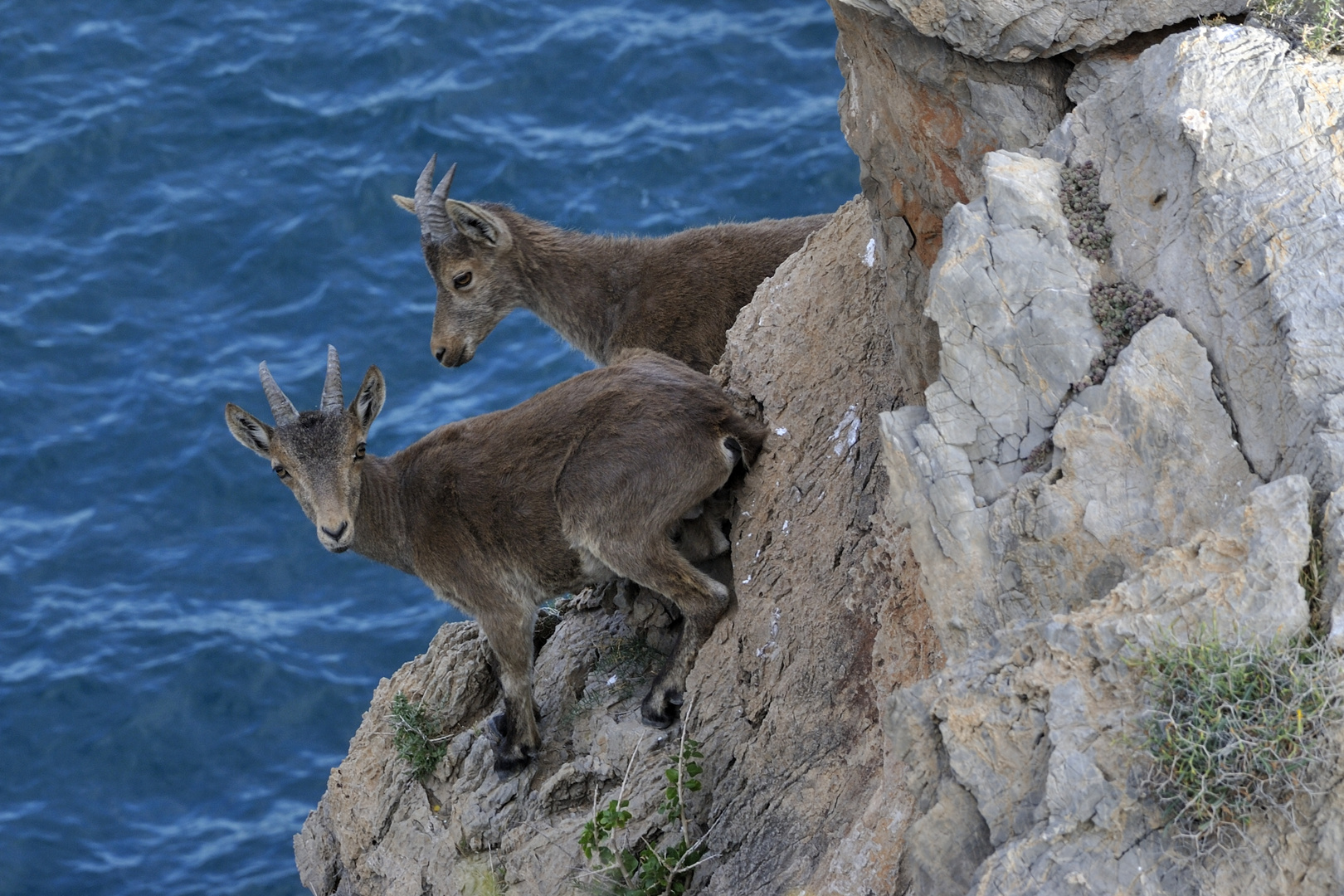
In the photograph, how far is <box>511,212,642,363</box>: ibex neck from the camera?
9.69 metres

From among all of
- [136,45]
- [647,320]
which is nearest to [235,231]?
[136,45]

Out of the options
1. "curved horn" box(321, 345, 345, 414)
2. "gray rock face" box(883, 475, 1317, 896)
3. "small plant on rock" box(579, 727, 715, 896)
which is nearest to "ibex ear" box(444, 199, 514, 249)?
"curved horn" box(321, 345, 345, 414)

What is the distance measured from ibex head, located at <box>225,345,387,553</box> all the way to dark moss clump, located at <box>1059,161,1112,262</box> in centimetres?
425

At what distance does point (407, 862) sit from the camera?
8.23m

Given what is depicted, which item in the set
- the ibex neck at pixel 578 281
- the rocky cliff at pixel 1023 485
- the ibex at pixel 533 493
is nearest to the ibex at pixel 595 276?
the ibex neck at pixel 578 281

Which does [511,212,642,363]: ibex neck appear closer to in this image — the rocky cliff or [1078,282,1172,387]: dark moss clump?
the rocky cliff

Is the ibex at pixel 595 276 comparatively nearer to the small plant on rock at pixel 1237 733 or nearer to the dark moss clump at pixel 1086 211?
the dark moss clump at pixel 1086 211

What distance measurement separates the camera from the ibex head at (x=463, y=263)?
32.6 ft

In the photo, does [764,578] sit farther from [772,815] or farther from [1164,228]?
[1164,228]

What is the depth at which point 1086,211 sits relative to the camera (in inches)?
215

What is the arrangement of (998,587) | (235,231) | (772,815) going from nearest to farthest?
(998,587)
(772,815)
(235,231)

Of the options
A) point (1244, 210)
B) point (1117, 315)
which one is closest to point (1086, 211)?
point (1117, 315)

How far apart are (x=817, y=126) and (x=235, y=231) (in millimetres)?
8003

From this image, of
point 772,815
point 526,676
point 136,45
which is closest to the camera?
point 772,815
